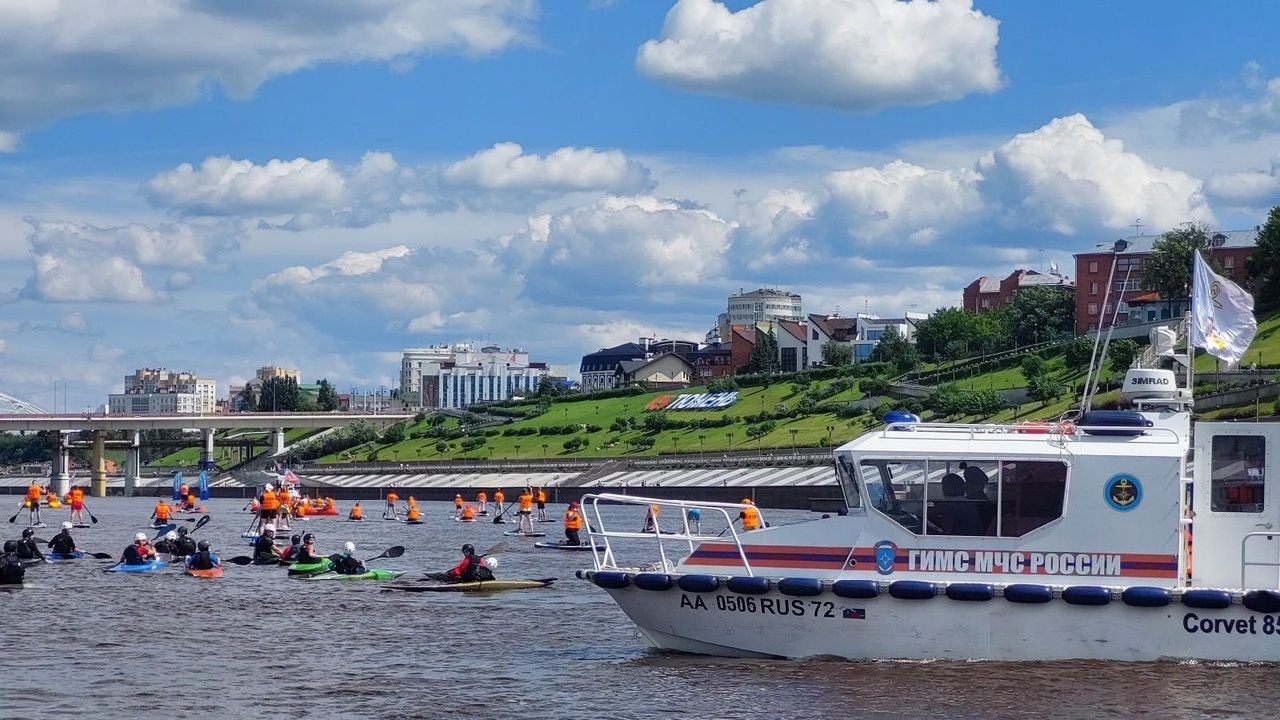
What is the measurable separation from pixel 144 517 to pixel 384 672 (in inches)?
3350

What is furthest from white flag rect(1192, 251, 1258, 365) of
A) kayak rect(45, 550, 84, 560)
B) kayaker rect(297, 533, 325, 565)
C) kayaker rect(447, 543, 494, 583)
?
kayak rect(45, 550, 84, 560)

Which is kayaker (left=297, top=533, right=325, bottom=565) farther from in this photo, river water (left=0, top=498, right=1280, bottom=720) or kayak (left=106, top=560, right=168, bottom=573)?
river water (left=0, top=498, right=1280, bottom=720)

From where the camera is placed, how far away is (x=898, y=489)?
27500 mm

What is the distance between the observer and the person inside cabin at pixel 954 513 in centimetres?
2739

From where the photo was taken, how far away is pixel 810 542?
2788 cm

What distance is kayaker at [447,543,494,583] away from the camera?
4391 cm

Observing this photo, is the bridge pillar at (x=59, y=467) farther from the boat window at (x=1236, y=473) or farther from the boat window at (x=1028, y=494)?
the boat window at (x=1236, y=473)

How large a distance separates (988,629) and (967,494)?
2349 mm

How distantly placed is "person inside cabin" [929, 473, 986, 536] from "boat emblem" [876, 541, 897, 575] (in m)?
0.76

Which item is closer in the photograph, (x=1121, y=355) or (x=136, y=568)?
(x=136, y=568)

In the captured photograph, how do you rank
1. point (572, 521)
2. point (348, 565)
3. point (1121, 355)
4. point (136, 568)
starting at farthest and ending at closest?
point (1121, 355)
point (572, 521)
point (136, 568)
point (348, 565)

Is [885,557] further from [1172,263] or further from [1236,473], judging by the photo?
[1172,263]

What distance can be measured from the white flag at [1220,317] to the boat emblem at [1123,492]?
3.73 metres

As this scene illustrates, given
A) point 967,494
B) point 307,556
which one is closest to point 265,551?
point 307,556
